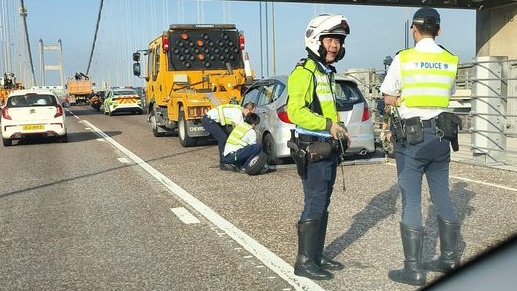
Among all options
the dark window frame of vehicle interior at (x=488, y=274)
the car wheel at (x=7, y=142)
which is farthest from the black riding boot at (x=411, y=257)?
the car wheel at (x=7, y=142)

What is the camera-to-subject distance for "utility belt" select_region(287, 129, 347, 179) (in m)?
4.01

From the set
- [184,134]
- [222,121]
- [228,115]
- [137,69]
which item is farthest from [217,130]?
[137,69]

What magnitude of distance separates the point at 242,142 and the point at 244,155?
0.27 meters

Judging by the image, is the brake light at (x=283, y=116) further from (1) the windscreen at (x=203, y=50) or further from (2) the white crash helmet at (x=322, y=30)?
(1) the windscreen at (x=203, y=50)

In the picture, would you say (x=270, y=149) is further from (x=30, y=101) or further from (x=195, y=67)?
(x=30, y=101)

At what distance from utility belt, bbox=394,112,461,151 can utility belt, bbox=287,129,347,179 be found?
17.1 inches

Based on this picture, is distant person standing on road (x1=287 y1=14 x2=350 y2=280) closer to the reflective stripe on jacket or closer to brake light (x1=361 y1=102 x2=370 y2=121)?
the reflective stripe on jacket

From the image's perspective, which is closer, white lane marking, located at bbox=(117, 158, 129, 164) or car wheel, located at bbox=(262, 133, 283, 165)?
car wheel, located at bbox=(262, 133, 283, 165)

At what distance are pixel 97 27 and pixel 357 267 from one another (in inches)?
4334

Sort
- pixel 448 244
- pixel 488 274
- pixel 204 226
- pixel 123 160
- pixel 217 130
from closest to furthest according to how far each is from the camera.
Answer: pixel 488 274
pixel 448 244
pixel 204 226
pixel 217 130
pixel 123 160

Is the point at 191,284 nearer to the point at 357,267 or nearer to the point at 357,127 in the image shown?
the point at 357,267

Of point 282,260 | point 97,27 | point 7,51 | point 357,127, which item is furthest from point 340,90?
point 97,27

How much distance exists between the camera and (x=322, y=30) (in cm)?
397

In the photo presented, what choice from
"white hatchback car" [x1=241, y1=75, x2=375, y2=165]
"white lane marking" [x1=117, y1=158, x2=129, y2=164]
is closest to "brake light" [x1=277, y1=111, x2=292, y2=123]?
"white hatchback car" [x1=241, y1=75, x2=375, y2=165]
